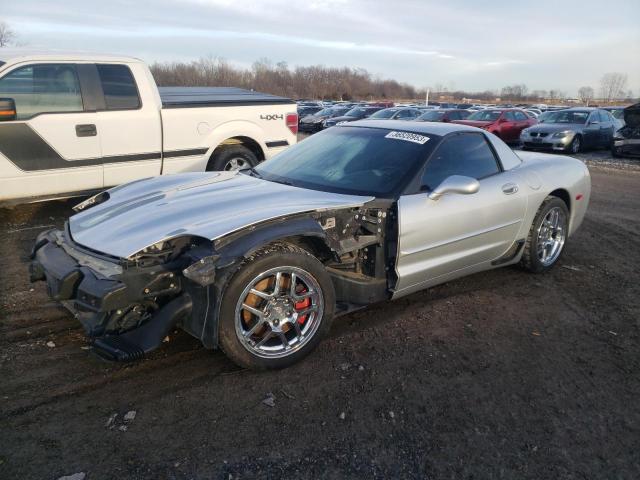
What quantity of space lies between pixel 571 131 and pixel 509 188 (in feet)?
42.6

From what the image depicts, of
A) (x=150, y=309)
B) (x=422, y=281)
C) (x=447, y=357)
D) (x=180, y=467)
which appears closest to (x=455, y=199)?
(x=422, y=281)

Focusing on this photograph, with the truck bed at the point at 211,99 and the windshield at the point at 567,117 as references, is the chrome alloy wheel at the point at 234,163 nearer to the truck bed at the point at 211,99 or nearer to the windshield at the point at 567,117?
the truck bed at the point at 211,99

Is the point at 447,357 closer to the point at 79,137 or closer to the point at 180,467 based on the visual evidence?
the point at 180,467

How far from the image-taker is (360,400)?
2.76 meters

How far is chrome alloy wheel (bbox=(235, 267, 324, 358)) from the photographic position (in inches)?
114

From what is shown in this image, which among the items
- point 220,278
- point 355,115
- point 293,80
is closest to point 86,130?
point 220,278

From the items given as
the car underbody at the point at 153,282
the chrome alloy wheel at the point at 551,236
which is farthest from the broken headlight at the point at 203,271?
the chrome alloy wheel at the point at 551,236

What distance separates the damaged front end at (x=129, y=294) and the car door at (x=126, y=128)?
11.0ft

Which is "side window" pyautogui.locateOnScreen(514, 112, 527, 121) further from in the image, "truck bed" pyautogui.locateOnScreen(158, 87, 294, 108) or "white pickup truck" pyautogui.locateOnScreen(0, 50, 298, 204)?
"white pickup truck" pyautogui.locateOnScreen(0, 50, 298, 204)

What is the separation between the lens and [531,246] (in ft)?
14.9

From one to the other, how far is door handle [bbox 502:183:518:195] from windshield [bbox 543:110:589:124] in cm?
1401

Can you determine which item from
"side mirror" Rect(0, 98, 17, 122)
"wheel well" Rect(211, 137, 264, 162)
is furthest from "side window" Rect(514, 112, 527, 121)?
"side mirror" Rect(0, 98, 17, 122)

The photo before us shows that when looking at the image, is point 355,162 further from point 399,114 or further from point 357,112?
point 357,112

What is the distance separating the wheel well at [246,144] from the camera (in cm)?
690
